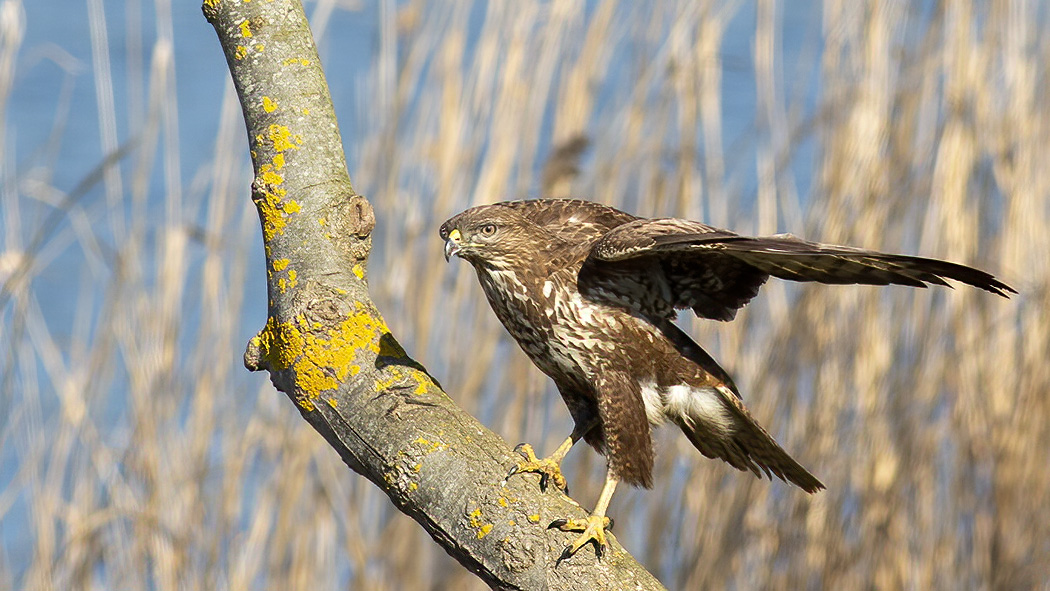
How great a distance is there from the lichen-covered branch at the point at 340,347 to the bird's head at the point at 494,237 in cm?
39

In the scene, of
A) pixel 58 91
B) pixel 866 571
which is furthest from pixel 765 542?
pixel 58 91

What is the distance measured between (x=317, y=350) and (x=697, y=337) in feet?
5.13

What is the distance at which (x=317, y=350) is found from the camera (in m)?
1.46

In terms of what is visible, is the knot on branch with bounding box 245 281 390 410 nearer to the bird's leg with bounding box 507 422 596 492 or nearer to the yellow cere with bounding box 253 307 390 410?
the yellow cere with bounding box 253 307 390 410

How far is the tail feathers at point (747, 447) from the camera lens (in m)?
1.99

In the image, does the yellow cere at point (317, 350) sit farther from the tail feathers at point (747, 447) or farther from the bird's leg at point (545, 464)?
the tail feathers at point (747, 447)

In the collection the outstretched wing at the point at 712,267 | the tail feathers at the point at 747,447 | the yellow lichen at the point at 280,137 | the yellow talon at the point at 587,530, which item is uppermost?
the outstretched wing at the point at 712,267

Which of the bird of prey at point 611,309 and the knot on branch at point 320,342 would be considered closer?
the knot on branch at point 320,342

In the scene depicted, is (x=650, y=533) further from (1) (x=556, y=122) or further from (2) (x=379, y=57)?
(2) (x=379, y=57)

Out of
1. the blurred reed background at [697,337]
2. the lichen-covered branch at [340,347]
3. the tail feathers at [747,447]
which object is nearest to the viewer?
the lichen-covered branch at [340,347]

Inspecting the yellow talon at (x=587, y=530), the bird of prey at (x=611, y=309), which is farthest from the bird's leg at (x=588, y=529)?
the bird of prey at (x=611, y=309)

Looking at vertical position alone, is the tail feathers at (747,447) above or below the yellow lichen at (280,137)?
below

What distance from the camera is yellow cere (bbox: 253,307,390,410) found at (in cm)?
146

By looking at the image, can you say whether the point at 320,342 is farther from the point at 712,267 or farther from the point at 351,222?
the point at 712,267
